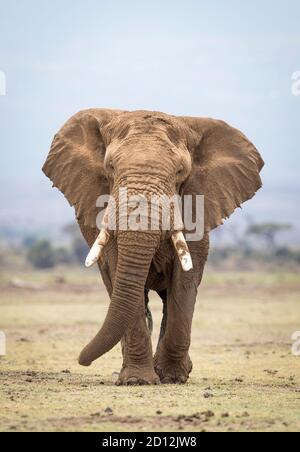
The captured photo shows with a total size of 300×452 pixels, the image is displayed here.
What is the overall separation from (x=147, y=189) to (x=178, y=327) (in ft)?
7.26

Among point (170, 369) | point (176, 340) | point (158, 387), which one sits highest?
point (176, 340)

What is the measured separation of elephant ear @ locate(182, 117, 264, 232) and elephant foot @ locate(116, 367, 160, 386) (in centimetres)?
179

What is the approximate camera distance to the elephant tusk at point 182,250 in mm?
12234

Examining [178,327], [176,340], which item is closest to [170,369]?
[176,340]

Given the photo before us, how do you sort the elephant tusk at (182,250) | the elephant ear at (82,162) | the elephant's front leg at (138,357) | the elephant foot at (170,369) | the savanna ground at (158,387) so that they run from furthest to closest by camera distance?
the elephant foot at (170,369) < the elephant ear at (82,162) < the elephant's front leg at (138,357) < the elephant tusk at (182,250) < the savanna ground at (158,387)

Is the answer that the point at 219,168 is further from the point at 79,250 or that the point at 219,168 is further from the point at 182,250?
the point at 79,250

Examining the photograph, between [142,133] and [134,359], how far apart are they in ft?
8.17

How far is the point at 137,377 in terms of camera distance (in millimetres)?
12977

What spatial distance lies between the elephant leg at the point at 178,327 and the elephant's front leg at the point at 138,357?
0.59 metres

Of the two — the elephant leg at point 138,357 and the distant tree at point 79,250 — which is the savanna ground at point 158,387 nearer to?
the elephant leg at point 138,357

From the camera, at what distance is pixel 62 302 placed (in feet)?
103

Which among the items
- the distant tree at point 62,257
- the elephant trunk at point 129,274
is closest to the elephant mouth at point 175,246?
the elephant trunk at point 129,274

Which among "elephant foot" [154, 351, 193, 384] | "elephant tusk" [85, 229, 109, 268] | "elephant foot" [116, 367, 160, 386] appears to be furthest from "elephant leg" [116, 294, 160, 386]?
"elephant tusk" [85, 229, 109, 268]

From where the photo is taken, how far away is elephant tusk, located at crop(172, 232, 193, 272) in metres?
12.2
